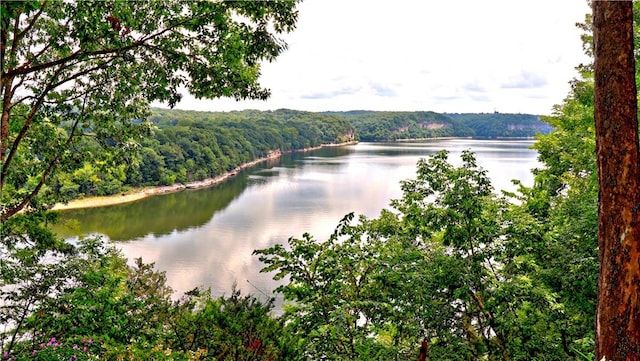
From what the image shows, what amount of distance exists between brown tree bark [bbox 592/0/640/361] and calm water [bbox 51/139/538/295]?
12.8 metres

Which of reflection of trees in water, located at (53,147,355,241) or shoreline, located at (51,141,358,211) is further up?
shoreline, located at (51,141,358,211)

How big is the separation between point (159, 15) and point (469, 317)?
4.89 m

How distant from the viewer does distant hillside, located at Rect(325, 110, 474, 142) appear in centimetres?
16525

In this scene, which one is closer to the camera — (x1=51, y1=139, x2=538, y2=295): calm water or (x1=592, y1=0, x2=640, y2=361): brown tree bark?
(x1=592, y1=0, x2=640, y2=361): brown tree bark

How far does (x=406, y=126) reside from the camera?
560ft

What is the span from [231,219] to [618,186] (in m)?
34.7

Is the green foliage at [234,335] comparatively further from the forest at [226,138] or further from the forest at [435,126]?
the forest at [435,126]

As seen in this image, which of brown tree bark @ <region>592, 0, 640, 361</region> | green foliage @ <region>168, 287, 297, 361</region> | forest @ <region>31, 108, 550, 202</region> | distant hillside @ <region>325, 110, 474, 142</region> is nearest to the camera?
brown tree bark @ <region>592, 0, 640, 361</region>

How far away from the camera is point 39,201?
6.49 m

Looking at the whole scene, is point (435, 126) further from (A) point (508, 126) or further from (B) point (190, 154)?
(B) point (190, 154)

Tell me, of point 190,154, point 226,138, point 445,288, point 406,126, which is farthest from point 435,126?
point 445,288

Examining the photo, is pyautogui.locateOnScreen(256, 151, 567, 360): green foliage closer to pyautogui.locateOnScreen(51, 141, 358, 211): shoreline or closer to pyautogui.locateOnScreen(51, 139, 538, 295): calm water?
pyautogui.locateOnScreen(51, 139, 538, 295): calm water

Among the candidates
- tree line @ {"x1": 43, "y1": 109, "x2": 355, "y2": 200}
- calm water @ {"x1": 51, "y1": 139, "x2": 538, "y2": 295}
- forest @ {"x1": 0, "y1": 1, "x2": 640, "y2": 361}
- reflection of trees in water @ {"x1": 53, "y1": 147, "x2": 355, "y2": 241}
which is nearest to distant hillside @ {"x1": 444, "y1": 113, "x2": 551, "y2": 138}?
tree line @ {"x1": 43, "y1": 109, "x2": 355, "y2": 200}

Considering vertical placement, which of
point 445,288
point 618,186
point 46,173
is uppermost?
point 46,173
